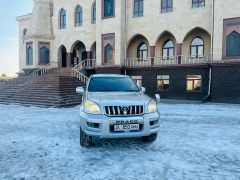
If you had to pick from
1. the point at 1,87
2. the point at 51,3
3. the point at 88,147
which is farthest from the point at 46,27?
the point at 88,147

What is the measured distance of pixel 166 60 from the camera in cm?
2084

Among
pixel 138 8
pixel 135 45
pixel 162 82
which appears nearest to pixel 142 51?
pixel 135 45

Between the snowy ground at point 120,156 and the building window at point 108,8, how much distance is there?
17.3 metres

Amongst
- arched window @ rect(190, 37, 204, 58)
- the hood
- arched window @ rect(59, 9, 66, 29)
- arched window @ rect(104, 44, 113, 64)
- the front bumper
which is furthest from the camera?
arched window @ rect(59, 9, 66, 29)

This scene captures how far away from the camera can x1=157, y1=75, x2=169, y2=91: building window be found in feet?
64.0

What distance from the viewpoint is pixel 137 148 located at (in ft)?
18.0

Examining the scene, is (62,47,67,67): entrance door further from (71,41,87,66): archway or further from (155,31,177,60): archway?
(155,31,177,60): archway

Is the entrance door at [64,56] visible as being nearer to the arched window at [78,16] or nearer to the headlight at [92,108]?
the arched window at [78,16]

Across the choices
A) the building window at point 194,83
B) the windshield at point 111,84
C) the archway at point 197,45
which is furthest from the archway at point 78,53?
the windshield at point 111,84

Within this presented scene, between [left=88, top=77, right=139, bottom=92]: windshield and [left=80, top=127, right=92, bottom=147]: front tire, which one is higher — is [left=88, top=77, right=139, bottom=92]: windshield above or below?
above

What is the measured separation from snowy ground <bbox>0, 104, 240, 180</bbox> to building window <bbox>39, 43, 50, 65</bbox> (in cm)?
2156

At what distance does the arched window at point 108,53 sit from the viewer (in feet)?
73.3

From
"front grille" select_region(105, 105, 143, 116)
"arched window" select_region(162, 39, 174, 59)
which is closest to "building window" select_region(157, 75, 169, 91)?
"arched window" select_region(162, 39, 174, 59)

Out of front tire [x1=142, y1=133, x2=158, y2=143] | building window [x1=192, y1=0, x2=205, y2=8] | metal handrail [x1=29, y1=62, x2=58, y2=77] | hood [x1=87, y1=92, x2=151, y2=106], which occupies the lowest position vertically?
front tire [x1=142, y1=133, x2=158, y2=143]
